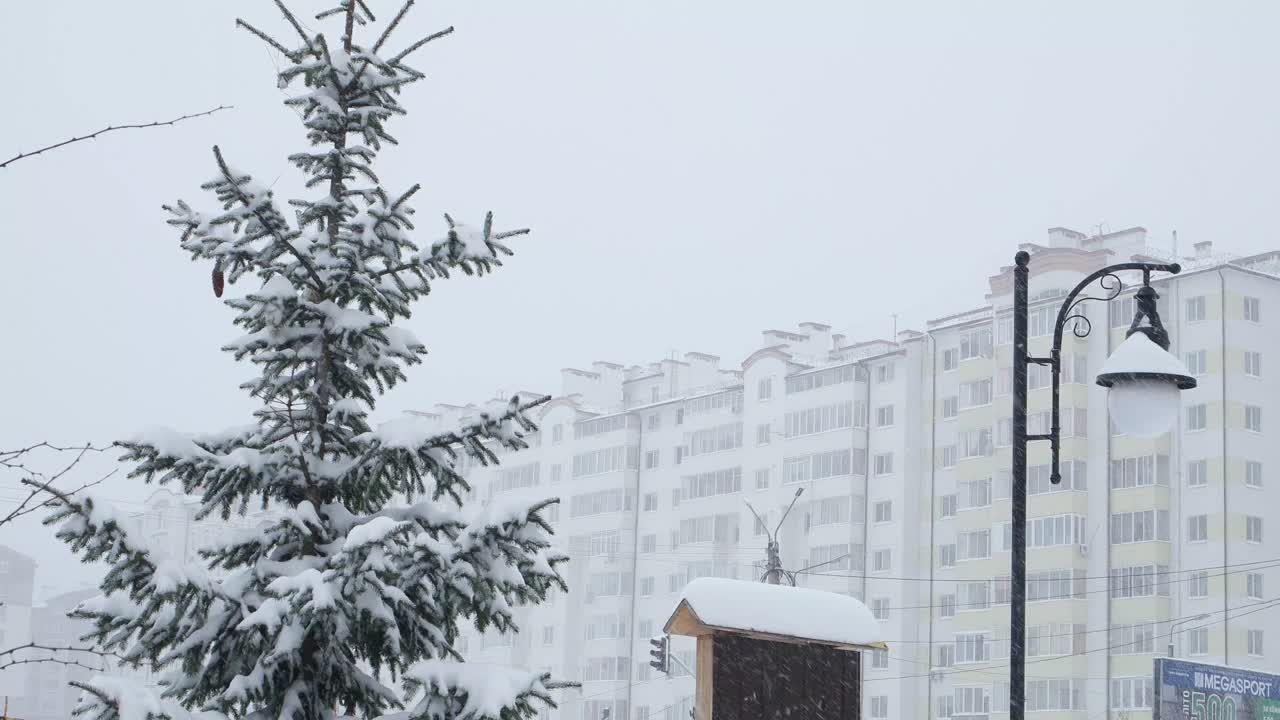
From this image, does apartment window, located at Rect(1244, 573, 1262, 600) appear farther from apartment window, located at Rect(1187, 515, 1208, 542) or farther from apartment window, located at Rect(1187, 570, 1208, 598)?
apartment window, located at Rect(1187, 515, 1208, 542)

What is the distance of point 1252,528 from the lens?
65.2 meters

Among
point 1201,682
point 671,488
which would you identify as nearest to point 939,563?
point 671,488

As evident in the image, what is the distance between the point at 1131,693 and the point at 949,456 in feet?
51.6

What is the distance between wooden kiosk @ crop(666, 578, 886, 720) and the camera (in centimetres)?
750

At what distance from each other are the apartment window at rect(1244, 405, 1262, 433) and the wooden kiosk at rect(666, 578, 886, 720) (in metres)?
62.8

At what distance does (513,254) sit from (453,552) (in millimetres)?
1318

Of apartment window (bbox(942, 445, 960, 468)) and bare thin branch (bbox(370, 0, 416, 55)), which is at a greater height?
apartment window (bbox(942, 445, 960, 468))

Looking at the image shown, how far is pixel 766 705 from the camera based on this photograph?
757cm

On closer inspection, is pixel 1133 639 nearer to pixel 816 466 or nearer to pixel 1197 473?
pixel 1197 473

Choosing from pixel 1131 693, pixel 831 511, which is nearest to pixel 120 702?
pixel 1131 693

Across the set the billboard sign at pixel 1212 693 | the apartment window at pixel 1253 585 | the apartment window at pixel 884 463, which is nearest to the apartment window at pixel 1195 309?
the apartment window at pixel 1253 585

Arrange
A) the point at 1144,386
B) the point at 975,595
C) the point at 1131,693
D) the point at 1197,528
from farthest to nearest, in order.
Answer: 1. the point at 975,595
2. the point at 1197,528
3. the point at 1131,693
4. the point at 1144,386

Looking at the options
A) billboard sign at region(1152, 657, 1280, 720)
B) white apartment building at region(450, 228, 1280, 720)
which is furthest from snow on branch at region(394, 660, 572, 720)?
white apartment building at region(450, 228, 1280, 720)

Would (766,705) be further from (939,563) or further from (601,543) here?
(601,543)
